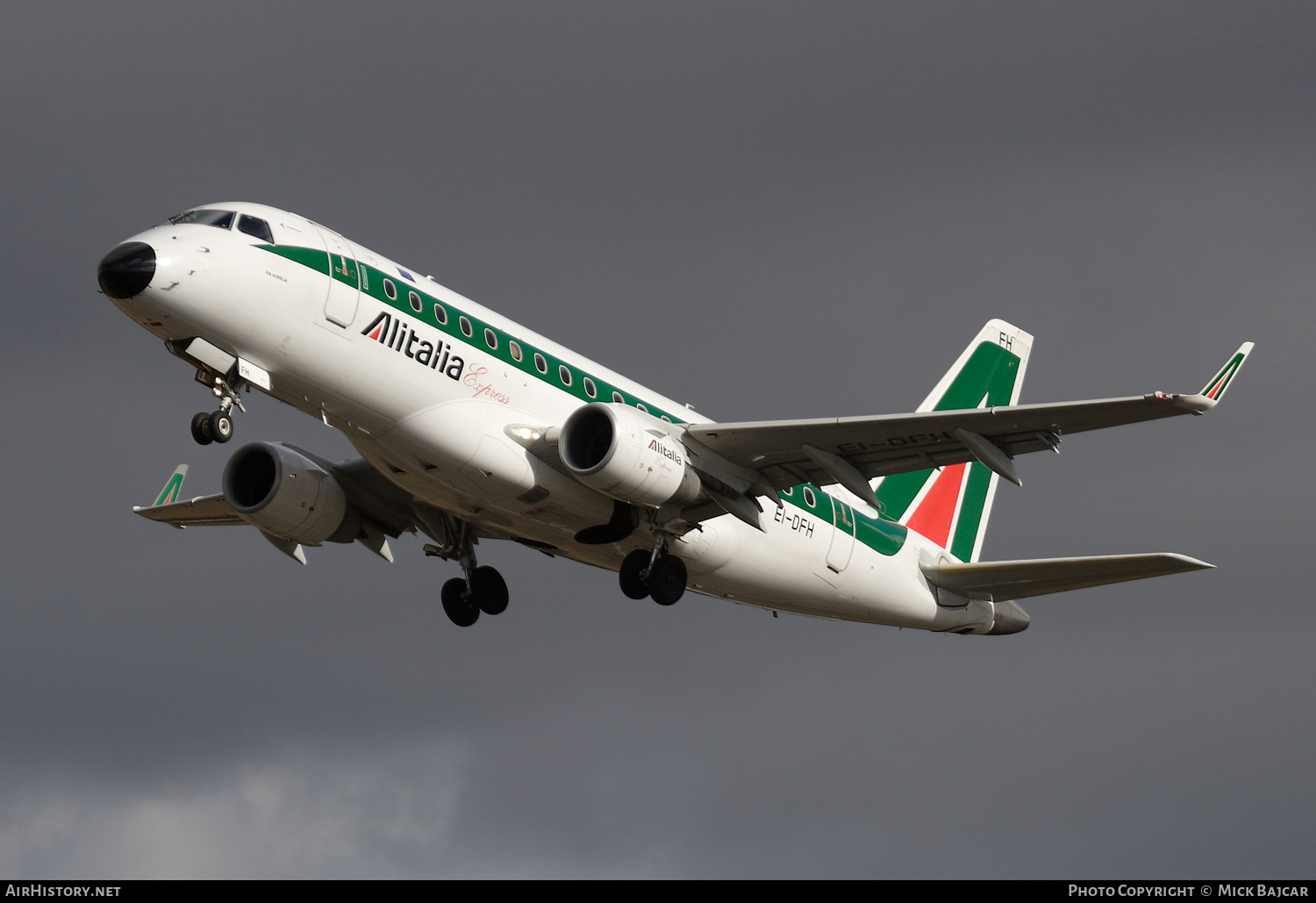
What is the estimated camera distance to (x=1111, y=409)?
2522cm

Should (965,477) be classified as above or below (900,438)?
above

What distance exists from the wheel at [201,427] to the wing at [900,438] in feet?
28.7

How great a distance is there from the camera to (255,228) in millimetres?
26281

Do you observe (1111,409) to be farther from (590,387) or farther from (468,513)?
(468,513)

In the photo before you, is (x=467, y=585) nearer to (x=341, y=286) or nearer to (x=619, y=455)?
(x=619, y=455)

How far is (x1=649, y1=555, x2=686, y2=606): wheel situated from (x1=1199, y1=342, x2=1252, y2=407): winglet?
10.6 meters

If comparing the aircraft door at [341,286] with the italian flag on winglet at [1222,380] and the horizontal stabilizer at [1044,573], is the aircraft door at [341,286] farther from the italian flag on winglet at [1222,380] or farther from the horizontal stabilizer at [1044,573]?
the horizontal stabilizer at [1044,573]

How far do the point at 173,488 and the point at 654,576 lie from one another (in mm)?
12501

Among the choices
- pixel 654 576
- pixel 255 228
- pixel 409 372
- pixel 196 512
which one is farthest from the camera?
pixel 196 512

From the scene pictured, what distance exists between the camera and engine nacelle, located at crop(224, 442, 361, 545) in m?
32.0

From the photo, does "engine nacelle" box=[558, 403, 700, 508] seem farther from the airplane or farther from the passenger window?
the passenger window

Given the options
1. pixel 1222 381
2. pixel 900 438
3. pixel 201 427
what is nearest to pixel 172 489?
pixel 201 427

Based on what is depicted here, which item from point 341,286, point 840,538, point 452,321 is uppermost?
point 452,321

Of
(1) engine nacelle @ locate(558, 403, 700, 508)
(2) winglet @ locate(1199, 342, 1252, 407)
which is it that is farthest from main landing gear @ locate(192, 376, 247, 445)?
(2) winglet @ locate(1199, 342, 1252, 407)
